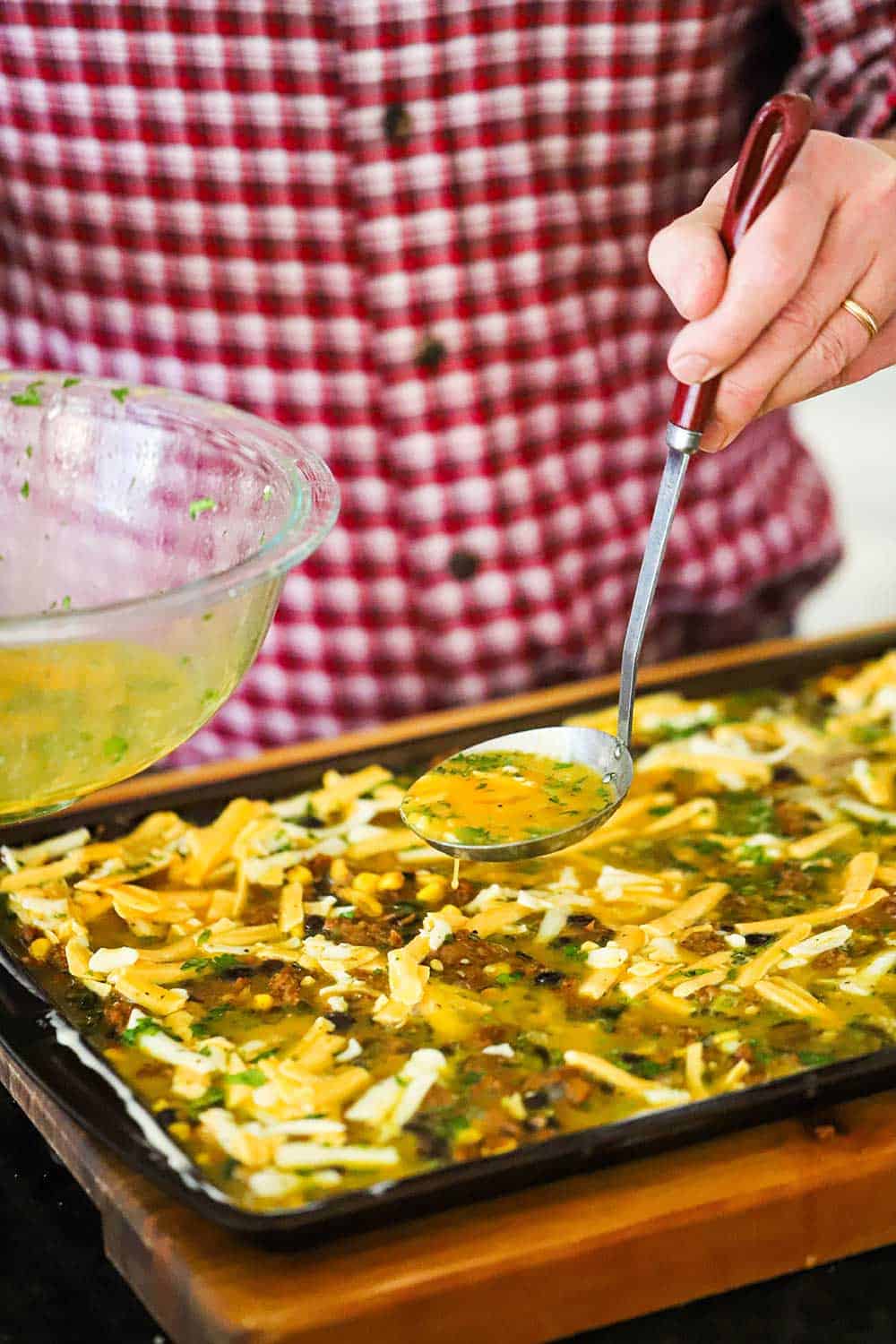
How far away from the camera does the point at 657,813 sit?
1717mm

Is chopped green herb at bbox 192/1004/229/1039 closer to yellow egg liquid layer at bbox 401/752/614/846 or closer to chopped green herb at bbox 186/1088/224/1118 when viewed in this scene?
chopped green herb at bbox 186/1088/224/1118

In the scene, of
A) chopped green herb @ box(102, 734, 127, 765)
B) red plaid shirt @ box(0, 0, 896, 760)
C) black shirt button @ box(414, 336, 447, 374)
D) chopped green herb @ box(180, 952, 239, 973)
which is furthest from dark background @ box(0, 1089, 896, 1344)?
black shirt button @ box(414, 336, 447, 374)

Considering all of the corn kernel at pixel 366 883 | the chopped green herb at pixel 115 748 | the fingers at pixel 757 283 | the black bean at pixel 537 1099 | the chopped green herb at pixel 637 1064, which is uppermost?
the fingers at pixel 757 283

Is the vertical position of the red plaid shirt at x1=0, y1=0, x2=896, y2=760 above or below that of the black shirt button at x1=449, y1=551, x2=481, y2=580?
above

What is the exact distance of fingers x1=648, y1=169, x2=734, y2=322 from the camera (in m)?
1.30

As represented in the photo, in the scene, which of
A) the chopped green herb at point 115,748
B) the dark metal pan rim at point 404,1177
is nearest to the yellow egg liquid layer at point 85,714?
the chopped green herb at point 115,748

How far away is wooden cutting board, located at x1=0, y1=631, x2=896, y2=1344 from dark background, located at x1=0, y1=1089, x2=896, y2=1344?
0.01 meters

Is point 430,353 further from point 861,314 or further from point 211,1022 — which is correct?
point 211,1022

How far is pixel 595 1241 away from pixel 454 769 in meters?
0.58

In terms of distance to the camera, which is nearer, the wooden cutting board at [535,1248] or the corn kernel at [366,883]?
the wooden cutting board at [535,1248]

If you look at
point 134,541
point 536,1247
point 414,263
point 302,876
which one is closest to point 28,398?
point 134,541

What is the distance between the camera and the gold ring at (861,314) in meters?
1.41

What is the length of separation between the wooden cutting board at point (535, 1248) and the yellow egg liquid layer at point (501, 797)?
1.17 feet

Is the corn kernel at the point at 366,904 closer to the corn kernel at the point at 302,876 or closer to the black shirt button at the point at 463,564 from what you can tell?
the corn kernel at the point at 302,876
